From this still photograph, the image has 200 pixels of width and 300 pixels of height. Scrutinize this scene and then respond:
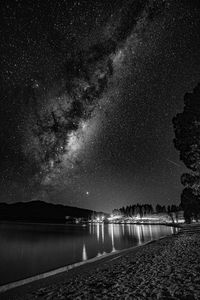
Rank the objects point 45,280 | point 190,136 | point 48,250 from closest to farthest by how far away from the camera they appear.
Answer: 1. point 45,280
2. point 190,136
3. point 48,250

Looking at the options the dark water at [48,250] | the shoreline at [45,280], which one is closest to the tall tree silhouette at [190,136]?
the shoreline at [45,280]

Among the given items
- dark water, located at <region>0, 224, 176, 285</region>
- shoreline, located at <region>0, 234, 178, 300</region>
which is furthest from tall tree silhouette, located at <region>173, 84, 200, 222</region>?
dark water, located at <region>0, 224, 176, 285</region>

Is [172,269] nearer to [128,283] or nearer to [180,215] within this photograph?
[128,283]

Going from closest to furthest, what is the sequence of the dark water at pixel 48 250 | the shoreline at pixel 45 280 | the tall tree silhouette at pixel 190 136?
1. the shoreline at pixel 45 280
2. the tall tree silhouette at pixel 190 136
3. the dark water at pixel 48 250

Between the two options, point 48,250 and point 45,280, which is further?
point 48,250

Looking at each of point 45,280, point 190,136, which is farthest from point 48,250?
point 190,136

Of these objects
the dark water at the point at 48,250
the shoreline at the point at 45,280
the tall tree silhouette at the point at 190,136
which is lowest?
the dark water at the point at 48,250

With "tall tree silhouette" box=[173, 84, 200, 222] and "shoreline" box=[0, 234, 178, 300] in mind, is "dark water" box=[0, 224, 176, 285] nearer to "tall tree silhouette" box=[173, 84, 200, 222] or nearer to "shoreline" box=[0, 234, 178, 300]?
"shoreline" box=[0, 234, 178, 300]

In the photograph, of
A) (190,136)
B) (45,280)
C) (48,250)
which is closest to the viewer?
(45,280)

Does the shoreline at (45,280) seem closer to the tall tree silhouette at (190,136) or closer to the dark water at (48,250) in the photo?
the dark water at (48,250)

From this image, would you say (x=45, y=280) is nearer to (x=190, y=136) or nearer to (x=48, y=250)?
(x=190, y=136)

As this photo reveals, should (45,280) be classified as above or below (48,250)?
above

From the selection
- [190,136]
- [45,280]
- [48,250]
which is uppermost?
[190,136]

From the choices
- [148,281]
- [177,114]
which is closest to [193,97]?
[177,114]
